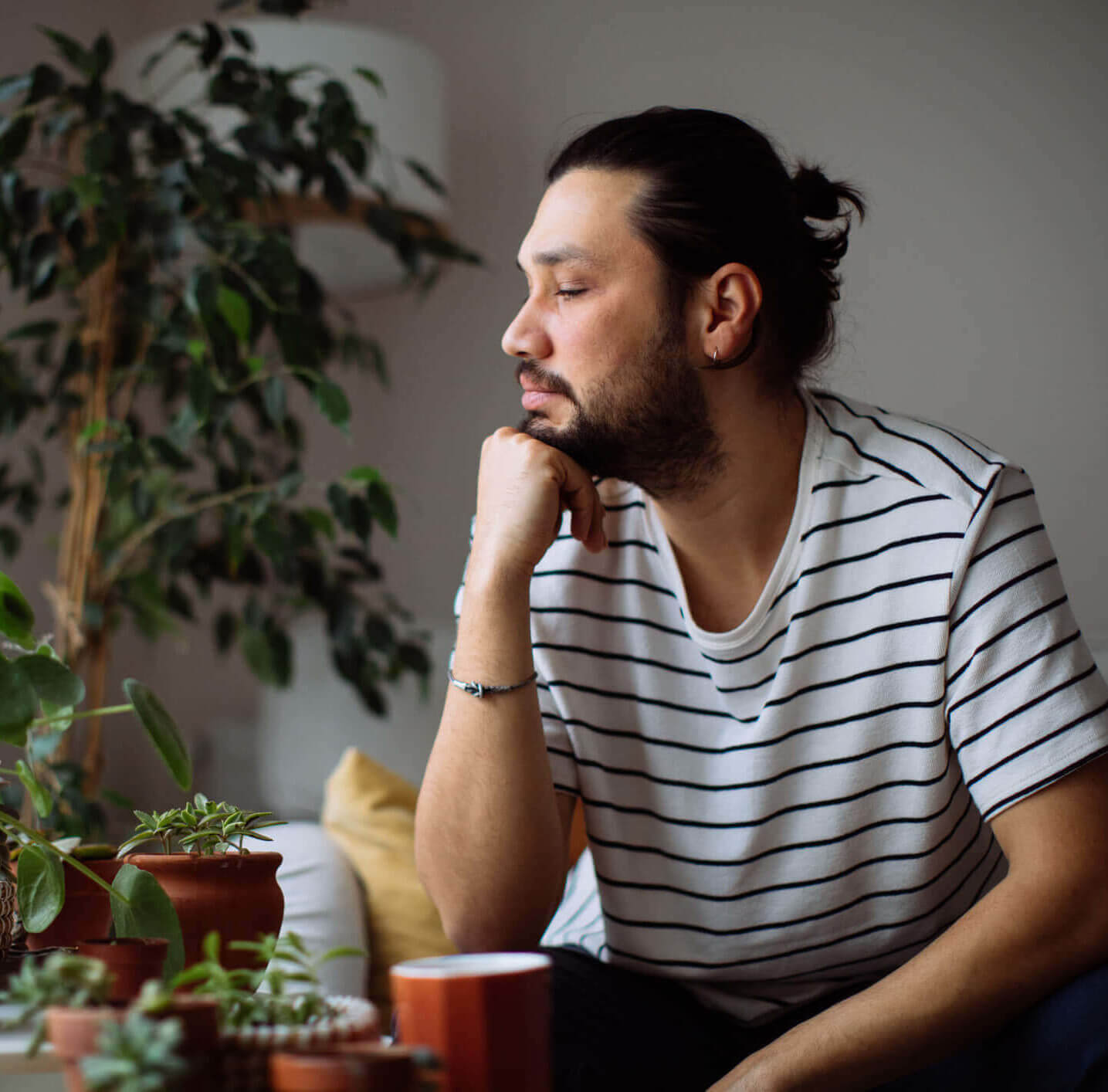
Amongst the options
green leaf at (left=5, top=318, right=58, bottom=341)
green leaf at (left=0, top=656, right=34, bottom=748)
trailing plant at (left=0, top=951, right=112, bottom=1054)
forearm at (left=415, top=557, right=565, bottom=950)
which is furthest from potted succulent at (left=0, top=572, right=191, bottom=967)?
green leaf at (left=5, top=318, right=58, bottom=341)

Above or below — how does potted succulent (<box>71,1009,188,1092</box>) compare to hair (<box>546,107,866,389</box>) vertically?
below

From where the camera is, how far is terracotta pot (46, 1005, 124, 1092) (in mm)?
402

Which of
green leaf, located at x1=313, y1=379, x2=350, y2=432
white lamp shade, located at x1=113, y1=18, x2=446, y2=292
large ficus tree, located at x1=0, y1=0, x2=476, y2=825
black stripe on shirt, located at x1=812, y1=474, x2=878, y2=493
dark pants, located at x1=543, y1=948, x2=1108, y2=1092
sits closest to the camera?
dark pants, located at x1=543, y1=948, x2=1108, y2=1092

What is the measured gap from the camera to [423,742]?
2.02 metres

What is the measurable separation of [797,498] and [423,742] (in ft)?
3.64

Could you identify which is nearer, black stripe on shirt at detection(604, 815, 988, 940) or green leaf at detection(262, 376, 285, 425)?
black stripe on shirt at detection(604, 815, 988, 940)

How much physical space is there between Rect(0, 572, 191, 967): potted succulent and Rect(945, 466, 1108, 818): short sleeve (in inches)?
24.7

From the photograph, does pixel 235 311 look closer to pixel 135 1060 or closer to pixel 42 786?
pixel 42 786

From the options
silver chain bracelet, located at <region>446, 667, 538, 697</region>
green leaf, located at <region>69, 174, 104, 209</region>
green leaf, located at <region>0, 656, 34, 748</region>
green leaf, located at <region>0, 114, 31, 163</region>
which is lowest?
silver chain bracelet, located at <region>446, 667, 538, 697</region>

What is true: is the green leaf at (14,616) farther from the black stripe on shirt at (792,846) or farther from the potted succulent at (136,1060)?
the black stripe on shirt at (792,846)

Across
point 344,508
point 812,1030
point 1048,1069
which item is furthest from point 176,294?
point 1048,1069

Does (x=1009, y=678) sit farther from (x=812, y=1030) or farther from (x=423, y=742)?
(x=423, y=742)

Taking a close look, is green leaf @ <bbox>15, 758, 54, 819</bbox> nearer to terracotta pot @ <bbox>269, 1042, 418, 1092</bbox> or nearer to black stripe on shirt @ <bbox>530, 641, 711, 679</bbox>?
terracotta pot @ <bbox>269, 1042, 418, 1092</bbox>

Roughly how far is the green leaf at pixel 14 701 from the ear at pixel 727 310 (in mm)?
739
